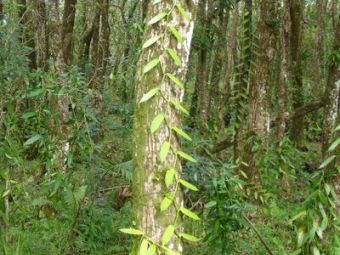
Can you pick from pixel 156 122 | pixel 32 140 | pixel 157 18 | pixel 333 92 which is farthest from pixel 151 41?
pixel 333 92

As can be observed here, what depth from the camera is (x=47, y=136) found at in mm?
3055

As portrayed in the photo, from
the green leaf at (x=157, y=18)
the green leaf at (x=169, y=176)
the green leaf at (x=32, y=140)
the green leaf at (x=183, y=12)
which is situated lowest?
the green leaf at (x=32, y=140)

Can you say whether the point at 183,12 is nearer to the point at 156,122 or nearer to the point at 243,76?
the point at 156,122

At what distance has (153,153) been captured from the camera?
5.30ft

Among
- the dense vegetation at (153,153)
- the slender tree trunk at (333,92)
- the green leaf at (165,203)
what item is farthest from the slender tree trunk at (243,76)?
the green leaf at (165,203)

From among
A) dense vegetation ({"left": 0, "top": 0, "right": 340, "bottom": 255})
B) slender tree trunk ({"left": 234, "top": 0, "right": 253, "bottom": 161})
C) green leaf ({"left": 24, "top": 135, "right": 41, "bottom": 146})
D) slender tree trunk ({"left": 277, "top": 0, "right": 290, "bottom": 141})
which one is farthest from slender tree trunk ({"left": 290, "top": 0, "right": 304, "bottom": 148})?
green leaf ({"left": 24, "top": 135, "right": 41, "bottom": 146})

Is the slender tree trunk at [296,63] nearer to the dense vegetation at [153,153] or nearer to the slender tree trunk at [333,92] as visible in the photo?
the dense vegetation at [153,153]

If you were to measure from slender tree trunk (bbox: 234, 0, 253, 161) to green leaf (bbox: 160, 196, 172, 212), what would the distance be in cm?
369

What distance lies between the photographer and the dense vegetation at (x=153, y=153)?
64.6 inches

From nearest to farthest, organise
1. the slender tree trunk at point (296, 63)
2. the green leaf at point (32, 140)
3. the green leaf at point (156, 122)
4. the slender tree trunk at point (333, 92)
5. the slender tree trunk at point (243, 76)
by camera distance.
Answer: the green leaf at point (156, 122) < the green leaf at point (32, 140) < the slender tree trunk at point (243, 76) < the slender tree trunk at point (333, 92) < the slender tree trunk at point (296, 63)

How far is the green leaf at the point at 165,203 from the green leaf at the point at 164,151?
0.14 m

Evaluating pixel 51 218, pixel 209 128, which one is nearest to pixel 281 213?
pixel 209 128

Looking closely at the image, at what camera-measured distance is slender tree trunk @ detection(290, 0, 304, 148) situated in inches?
305

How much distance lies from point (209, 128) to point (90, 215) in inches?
128
